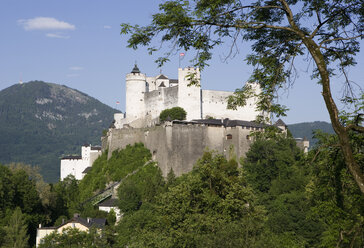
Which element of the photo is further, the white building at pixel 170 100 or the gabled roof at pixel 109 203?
the white building at pixel 170 100

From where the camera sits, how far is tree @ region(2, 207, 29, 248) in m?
58.5

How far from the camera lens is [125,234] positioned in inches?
2247

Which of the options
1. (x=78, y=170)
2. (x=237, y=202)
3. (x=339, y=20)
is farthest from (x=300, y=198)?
(x=78, y=170)

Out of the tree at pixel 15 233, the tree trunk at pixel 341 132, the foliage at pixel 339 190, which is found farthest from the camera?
the tree at pixel 15 233

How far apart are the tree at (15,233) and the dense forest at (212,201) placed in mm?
138

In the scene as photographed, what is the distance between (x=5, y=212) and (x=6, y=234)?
21.5 ft

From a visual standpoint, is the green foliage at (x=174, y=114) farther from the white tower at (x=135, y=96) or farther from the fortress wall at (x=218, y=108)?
the white tower at (x=135, y=96)

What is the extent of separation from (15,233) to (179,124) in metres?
27.8

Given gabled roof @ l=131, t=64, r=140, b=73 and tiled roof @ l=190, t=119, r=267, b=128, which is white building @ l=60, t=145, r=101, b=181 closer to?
gabled roof @ l=131, t=64, r=140, b=73

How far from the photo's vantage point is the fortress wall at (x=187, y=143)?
255 feet

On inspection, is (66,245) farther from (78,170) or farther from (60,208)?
(78,170)

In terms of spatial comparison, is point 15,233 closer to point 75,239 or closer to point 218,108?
point 75,239

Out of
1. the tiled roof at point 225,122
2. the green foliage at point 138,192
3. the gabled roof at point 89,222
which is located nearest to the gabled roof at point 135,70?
the tiled roof at point 225,122

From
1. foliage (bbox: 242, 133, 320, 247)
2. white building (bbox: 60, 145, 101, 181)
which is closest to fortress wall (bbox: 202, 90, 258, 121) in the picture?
foliage (bbox: 242, 133, 320, 247)
